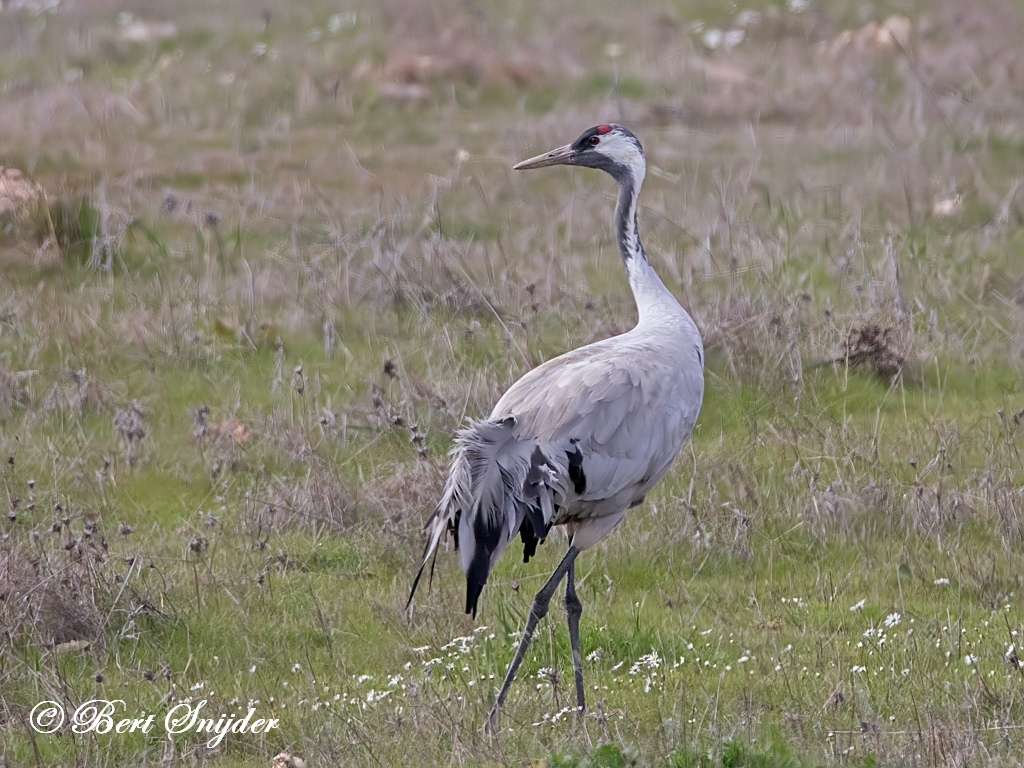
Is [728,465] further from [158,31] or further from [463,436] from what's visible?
[158,31]

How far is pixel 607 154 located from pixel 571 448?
1798 mm

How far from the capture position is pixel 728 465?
20.8ft

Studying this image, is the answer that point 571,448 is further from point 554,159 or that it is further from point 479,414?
point 479,414

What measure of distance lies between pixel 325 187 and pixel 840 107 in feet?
15.8

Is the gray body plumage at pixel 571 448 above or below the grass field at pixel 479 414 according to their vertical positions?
above

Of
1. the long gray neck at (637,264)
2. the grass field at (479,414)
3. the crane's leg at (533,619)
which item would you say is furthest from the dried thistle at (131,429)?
the crane's leg at (533,619)

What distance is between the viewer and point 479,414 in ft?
22.4

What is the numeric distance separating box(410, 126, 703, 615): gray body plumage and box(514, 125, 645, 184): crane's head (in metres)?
0.92

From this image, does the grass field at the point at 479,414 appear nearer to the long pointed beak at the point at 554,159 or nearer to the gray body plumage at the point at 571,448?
the gray body plumage at the point at 571,448

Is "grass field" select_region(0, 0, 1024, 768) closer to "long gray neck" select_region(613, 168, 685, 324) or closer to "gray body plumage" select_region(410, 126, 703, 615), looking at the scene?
"gray body plumage" select_region(410, 126, 703, 615)

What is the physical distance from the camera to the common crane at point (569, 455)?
4.66 m

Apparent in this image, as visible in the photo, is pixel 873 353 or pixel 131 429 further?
pixel 873 353

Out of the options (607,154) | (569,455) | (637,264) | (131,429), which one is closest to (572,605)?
(569,455)

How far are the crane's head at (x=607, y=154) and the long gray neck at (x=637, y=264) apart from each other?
24mm
